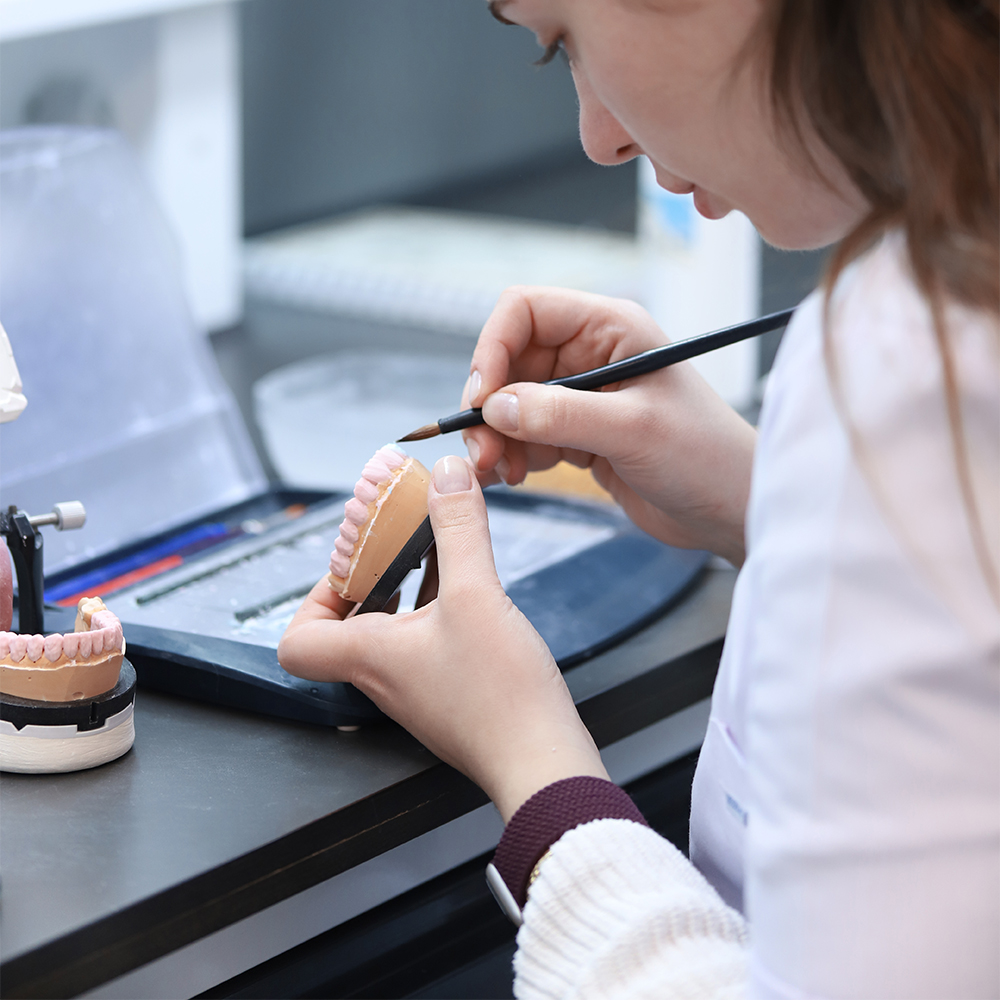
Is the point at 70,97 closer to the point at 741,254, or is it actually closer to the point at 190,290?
the point at 190,290

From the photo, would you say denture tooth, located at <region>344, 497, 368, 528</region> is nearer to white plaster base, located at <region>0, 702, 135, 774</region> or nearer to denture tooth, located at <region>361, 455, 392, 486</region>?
denture tooth, located at <region>361, 455, 392, 486</region>

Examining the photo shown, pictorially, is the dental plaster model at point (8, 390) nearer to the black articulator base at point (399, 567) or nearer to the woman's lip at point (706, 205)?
the black articulator base at point (399, 567)

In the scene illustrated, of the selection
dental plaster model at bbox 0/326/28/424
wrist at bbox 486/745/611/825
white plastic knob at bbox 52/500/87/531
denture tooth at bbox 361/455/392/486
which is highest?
dental plaster model at bbox 0/326/28/424

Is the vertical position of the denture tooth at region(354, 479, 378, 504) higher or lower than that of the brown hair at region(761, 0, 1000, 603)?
lower

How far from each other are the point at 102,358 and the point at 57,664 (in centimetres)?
45

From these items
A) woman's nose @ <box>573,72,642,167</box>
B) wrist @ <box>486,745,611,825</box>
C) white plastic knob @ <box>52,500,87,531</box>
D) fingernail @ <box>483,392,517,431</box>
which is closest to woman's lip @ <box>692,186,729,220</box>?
woman's nose @ <box>573,72,642,167</box>

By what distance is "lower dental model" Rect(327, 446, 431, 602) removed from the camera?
64cm

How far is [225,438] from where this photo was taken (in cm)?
99

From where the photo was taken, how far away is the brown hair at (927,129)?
1.29 feet

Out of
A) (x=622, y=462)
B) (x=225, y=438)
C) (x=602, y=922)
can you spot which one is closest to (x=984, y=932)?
(x=602, y=922)

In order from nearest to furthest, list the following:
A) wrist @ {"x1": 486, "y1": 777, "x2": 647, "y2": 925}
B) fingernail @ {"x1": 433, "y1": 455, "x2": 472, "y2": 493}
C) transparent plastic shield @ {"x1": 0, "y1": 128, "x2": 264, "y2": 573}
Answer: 1. wrist @ {"x1": 486, "y1": 777, "x2": 647, "y2": 925}
2. fingernail @ {"x1": 433, "y1": 455, "x2": 472, "y2": 493}
3. transparent plastic shield @ {"x1": 0, "y1": 128, "x2": 264, "y2": 573}

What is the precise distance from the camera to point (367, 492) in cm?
64

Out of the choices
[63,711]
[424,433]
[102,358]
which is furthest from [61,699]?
[102,358]

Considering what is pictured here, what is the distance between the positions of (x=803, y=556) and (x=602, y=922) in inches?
6.8
